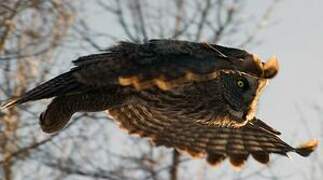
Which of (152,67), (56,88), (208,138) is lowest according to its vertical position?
(208,138)

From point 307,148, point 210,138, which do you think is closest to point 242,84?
point 307,148

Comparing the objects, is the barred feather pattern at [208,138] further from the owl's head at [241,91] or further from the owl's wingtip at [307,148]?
the owl's head at [241,91]

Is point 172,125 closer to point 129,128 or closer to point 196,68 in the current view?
point 129,128

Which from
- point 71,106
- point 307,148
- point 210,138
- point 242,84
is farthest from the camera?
point 210,138

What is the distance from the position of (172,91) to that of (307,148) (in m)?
1.64

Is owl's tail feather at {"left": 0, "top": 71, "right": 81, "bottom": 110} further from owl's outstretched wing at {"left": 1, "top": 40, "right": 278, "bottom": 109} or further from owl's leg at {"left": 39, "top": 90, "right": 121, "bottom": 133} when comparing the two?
owl's leg at {"left": 39, "top": 90, "right": 121, "bottom": 133}

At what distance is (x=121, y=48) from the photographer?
6.52m

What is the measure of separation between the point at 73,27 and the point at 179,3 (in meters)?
2.34

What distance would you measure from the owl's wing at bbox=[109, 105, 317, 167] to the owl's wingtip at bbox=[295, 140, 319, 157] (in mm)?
295

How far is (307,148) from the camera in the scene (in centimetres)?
762

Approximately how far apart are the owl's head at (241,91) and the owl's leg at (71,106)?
846mm

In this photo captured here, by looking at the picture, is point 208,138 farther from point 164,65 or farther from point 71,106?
point 164,65

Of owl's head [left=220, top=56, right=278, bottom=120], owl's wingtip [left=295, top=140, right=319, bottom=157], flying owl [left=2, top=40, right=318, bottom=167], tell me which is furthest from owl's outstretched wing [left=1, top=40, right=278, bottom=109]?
owl's wingtip [left=295, top=140, right=319, bottom=157]

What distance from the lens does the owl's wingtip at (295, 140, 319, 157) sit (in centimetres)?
761
